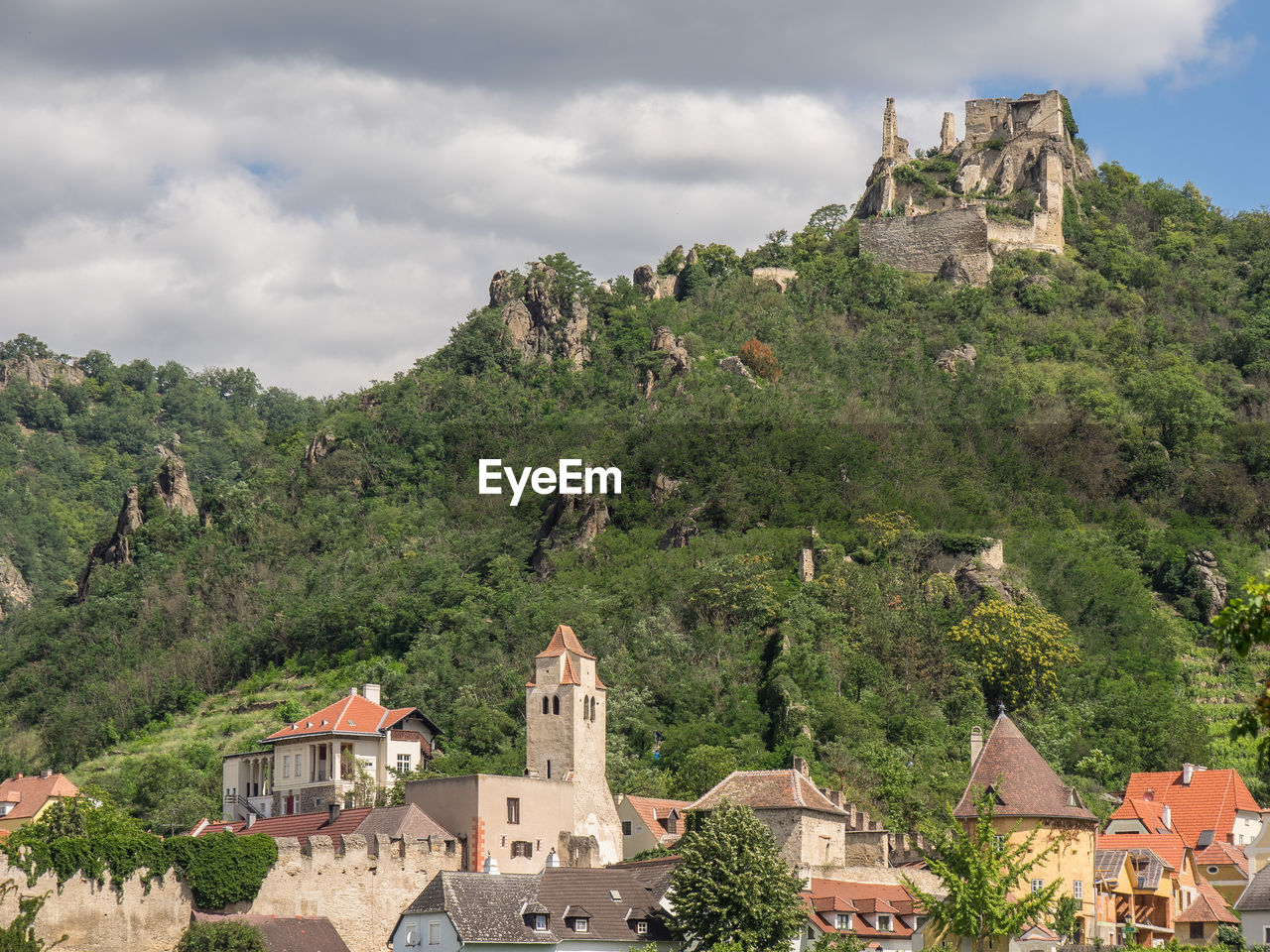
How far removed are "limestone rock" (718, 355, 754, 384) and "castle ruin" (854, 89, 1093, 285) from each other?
779 inches

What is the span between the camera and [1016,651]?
92.4m

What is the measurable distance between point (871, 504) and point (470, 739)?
99.7 feet

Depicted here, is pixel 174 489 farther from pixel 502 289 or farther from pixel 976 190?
pixel 976 190

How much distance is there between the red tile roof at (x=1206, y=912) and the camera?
68.0m

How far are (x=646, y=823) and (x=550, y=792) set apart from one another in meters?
5.26

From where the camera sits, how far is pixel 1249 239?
144m

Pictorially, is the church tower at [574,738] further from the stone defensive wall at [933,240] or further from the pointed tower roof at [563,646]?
the stone defensive wall at [933,240]

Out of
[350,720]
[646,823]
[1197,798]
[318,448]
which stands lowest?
[646,823]

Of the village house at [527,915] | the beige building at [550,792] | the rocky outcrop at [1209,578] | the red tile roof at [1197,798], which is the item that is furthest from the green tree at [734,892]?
the rocky outcrop at [1209,578]

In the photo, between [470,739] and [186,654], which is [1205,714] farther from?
[186,654]

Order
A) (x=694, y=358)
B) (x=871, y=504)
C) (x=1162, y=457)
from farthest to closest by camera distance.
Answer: (x=694, y=358) → (x=1162, y=457) → (x=871, y=504)

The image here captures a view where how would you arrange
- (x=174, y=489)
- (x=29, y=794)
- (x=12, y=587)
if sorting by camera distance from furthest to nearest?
(x=12, y=587), (x=174, y=489), (x=29, y=794)

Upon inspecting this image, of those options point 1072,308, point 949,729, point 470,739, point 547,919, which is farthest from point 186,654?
point 1072,308

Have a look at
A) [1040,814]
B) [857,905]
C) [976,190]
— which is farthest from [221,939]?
[976,190]
